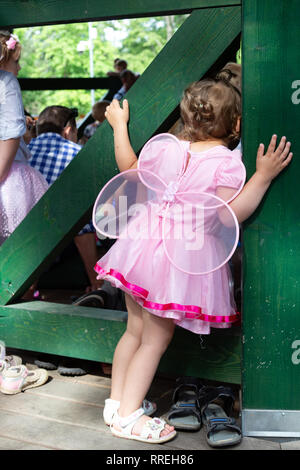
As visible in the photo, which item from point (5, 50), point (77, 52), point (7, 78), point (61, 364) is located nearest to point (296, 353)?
point (61, 364)

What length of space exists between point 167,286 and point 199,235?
21cm

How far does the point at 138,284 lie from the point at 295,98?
827 millimetres

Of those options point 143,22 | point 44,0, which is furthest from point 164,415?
point 143,22

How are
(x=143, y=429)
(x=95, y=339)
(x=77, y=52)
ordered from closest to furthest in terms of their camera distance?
1. (x=143, y=429)
2. (x=95, y=339)
3. (x=77, y=52)

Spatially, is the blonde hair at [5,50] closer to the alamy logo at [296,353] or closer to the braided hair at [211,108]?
the braided hair at [211,108]

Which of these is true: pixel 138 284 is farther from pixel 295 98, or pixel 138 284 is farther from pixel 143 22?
pixel 143 22

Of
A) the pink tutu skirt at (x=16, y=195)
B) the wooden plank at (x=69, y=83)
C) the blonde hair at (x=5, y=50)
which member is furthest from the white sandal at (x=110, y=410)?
the wooden plank at (x=69, y=83)

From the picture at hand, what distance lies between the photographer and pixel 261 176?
6.82ft

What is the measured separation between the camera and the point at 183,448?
2.13 metres

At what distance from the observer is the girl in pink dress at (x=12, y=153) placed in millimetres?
2912

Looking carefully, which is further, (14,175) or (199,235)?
(14,175)

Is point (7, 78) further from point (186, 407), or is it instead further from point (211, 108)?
point (186, 407)
